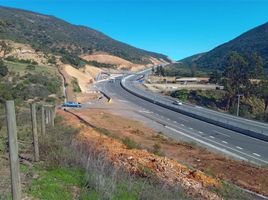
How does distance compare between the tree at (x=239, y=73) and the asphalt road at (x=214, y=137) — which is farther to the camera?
the tree at (x=239, y=73)

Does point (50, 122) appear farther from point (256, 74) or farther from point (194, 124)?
point (256, 74)

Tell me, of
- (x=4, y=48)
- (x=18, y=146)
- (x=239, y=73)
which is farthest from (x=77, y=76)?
(x=18, y=146)

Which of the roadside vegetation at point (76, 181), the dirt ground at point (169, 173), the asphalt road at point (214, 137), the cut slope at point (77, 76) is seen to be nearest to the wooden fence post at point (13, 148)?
the roadside vegetation at point (76, 181)

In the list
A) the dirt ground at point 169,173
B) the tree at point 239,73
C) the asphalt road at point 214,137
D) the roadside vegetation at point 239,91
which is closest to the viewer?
the dirt ground at point 169,173

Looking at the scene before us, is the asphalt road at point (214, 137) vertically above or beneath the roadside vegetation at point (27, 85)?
beneath

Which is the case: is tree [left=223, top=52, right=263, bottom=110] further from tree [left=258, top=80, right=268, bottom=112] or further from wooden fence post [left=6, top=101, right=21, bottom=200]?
wooden fence post [left=6, top=101, right=21, bottom=200]

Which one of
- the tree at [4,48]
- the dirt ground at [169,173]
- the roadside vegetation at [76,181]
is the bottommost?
the dirt ground at [169,173]

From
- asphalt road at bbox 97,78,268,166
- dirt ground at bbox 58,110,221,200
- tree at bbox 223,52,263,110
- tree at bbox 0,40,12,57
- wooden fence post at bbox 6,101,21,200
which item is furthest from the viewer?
tree at bbox 223,52,263,110

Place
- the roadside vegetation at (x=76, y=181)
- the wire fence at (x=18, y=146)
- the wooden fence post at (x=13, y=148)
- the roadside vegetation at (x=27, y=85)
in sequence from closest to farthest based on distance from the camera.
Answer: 1. the wooden fence post at (x=13, y=148)
2. the wire fence at (x=18, y=146)
3. the roadside vegetation at (x=76, y=181)
4. the roadside vegetation at (x=27, y=85)

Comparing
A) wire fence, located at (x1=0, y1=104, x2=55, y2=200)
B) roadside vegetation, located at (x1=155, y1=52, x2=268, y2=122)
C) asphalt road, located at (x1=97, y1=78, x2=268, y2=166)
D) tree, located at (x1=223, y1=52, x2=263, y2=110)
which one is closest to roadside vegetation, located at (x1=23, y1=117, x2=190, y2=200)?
wire fence, located at (x1=0, y1=104, x2=55, y2=200)

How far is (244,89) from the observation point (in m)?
91.5

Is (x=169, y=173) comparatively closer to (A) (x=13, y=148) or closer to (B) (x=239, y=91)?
(A) (x=13, y=148)

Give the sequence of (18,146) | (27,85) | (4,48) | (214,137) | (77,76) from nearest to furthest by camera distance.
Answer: (18,146), (214,137), (27,85), (4,48), (77,76)

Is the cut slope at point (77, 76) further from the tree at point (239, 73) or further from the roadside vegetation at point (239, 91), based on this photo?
the tree at point (239, 73)
